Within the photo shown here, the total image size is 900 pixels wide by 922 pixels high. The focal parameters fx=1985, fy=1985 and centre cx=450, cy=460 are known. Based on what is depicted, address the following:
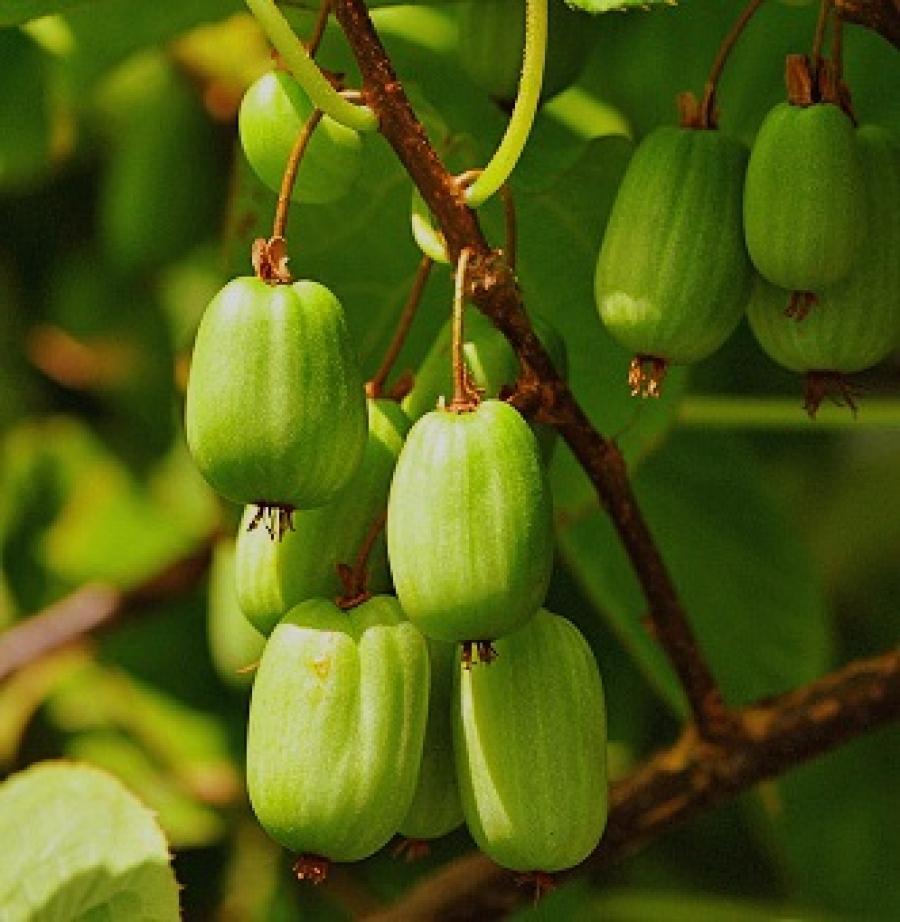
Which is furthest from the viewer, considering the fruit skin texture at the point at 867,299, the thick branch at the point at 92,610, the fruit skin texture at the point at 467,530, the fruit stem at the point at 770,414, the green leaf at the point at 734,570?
the thick branch at the point at 92,610

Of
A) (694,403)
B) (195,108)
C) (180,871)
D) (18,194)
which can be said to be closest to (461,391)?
(694,403)

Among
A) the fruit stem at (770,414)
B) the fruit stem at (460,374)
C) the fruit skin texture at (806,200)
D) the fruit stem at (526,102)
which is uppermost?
the fruit stem at (526,102)

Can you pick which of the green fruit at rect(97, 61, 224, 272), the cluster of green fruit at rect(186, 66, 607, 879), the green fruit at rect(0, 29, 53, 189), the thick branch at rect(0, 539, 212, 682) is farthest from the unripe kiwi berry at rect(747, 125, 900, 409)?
the green fruit at rect(97, 61, 224, 272)

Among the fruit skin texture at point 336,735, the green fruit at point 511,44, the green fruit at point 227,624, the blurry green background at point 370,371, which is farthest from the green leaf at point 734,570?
the fruit skin texture at point 336,735

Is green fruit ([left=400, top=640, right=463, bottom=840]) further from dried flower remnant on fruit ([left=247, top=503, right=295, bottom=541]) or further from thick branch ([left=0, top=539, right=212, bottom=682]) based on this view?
thick branch ([left=0, top=539, right=212, bottom=682])

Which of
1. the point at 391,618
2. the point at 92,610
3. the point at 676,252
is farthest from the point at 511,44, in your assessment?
the point at 92,610

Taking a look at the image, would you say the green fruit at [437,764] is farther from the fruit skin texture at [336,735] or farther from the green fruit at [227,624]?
the green fruit at [227,624]

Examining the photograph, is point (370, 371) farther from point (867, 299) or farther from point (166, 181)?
point (166, 181)
